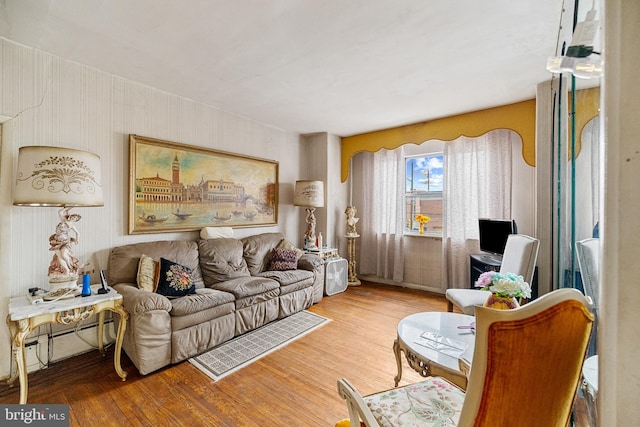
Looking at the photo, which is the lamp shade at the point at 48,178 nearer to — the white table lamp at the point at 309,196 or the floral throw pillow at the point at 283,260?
the floral throw pillow at the point at 283,260

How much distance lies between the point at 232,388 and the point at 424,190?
3.87 metres

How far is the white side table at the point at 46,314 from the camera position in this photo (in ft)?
5.76

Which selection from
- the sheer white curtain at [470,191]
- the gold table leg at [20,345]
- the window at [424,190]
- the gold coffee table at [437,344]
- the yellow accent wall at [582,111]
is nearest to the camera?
the yellow accent wall at [582,111]

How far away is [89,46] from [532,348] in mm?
3258

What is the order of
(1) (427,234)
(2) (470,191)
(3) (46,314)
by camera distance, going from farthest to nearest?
(1) (427,234) → (2) (470,191) → (3) (46,314)

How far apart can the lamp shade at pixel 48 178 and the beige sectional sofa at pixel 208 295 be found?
0.87 metres

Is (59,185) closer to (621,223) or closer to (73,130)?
(73,130)

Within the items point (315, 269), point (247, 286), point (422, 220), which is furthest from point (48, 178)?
point (422, 220)

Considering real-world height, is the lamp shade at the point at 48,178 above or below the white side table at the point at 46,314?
above

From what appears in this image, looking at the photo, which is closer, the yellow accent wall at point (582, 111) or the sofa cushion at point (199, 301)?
the yellow accent wall at point (582, 111)

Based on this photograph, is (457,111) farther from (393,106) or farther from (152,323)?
(152,323)

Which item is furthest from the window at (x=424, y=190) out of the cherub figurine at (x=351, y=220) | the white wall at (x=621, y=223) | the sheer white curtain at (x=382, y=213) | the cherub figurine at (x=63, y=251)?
the cherub figurine at (x=63, y=251)

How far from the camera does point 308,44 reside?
2.16 metres

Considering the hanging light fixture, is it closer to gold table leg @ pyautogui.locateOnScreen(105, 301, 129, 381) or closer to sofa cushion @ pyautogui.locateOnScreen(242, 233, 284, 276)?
gold table leg @ pyautogui.locateOnScreen(105, 301, 129, 381)
